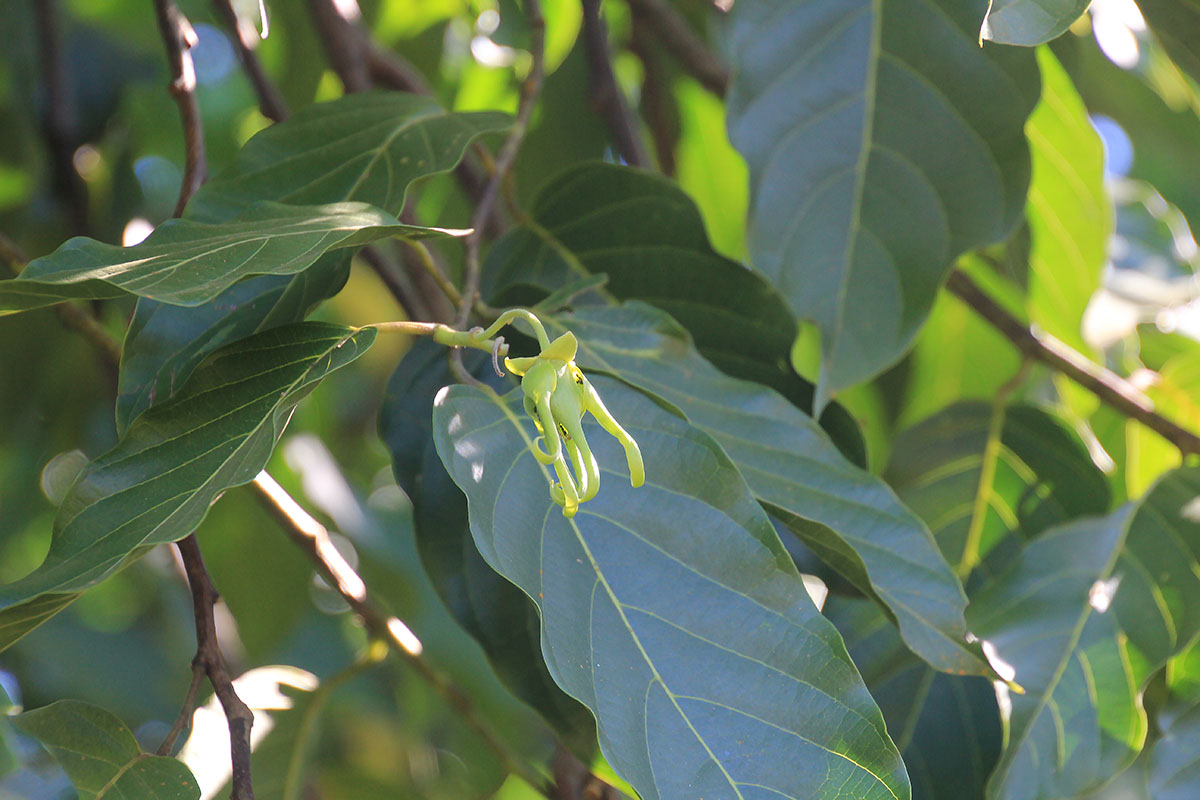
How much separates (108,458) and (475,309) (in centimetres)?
22

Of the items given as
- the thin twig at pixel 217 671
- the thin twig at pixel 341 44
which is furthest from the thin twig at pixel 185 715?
the thin twig at pixel 341 44

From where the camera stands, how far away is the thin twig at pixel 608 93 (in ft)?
3.30

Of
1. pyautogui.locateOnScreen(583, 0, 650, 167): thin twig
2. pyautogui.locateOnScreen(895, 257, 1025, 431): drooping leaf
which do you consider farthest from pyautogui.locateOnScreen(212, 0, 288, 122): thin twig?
pyautogui.locateOnScreen(895, 257, 1025, 431): drooping leaf

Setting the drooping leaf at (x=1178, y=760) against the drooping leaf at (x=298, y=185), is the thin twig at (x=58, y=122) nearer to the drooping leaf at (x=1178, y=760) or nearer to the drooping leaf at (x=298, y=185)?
the drooping leaf at (x=298, y=185)

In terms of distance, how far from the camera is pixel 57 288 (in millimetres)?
401

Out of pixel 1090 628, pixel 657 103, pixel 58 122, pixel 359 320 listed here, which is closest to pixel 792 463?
pixel 1090 628

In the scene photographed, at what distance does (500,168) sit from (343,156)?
0.44ft

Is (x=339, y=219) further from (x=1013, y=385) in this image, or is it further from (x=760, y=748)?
(x=1013, y=385)

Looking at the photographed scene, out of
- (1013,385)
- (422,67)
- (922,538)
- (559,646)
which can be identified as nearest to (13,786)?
(559,646)

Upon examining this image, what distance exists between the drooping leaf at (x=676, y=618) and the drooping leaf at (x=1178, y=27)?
458 mm

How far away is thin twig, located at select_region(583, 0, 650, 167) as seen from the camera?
1.01 metres

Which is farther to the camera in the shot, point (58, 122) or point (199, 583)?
point (58, 122)

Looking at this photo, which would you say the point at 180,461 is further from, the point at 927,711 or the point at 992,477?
the point at 992,477

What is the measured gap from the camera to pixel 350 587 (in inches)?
23.7
